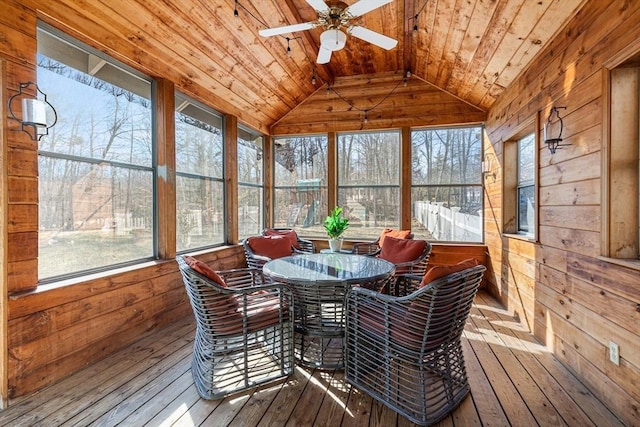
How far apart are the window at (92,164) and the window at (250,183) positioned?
1.77 metres

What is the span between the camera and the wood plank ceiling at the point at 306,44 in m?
2.71

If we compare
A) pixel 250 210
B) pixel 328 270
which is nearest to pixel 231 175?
pixel 250 210

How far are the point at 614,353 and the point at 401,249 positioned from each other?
196cm

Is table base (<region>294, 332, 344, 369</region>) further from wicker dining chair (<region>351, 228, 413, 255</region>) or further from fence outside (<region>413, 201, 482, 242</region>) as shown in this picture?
fence outside (<region>413, 201, 482, 242</region>)

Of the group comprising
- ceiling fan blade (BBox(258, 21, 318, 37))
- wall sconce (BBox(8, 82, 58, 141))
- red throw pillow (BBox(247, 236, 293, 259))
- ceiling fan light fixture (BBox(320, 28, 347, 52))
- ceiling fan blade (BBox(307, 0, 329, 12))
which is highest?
ceiling fan blade (BBox(307, 0, 329, 12))

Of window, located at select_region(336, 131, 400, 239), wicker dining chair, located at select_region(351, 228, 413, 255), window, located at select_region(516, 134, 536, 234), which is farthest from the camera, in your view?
window, located at select_region(336, 131, 400, 239)

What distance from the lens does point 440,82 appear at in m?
4.79

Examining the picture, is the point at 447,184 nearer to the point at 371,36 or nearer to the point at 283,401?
the point at 371,36

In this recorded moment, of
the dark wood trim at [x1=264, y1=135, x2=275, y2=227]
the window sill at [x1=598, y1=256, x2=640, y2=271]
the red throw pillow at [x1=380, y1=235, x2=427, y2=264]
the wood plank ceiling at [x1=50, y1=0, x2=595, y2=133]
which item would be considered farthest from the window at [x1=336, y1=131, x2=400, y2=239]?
the window sill at [x1=598, y1=256, x2=640, y2=271]

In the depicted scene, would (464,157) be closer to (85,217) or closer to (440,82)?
(440,82)

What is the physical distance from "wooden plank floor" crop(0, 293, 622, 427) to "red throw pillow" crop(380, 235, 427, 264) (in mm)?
1184

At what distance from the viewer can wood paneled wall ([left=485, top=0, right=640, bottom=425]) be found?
1.92 m

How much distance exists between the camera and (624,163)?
6.61 feet

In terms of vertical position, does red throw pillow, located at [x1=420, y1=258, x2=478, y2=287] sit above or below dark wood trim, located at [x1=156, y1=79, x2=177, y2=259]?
below
